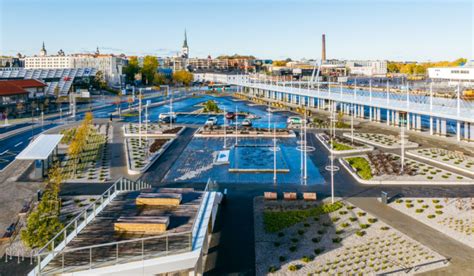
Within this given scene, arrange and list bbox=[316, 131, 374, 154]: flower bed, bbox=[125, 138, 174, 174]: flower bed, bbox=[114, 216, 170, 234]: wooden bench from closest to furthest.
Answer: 1. bbox=[114, 216, 170, 234]: wooden bench
2. bbox=[125, 138, 174, 174]: flower bed
3. bbox=[316, 131, 374, 154]: flower bed

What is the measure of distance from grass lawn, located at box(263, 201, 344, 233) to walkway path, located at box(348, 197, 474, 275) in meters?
1.67

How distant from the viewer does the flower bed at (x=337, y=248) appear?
13.1m

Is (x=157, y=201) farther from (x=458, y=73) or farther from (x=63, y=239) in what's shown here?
(x=458, y=73)

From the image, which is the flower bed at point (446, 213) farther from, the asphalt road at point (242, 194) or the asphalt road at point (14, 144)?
the asphalt road at point (14, 144)

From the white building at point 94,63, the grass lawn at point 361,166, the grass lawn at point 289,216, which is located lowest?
the grass lawn at point 289,216

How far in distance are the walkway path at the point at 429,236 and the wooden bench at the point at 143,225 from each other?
842cm

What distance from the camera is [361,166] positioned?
25688mm

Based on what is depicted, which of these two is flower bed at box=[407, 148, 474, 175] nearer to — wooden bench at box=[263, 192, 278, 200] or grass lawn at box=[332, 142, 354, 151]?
grass lawn at box=[332, 142, 354, 151]

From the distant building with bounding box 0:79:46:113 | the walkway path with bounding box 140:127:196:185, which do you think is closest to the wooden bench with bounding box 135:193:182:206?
the walkway path with bounding box 140:127:196:185

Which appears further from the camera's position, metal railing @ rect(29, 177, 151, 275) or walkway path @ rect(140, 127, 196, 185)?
walkway path @ rect(140, 127, 196, 185)

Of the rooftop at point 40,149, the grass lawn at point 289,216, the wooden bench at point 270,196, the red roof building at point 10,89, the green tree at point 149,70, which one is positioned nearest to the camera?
the grass lawn at point 289,216

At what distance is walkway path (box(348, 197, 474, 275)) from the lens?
42.8ft

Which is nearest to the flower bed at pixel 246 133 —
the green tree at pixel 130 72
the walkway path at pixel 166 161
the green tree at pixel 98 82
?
the walkway path at pixel 166 161

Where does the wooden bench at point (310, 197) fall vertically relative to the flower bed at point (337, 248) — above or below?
above
